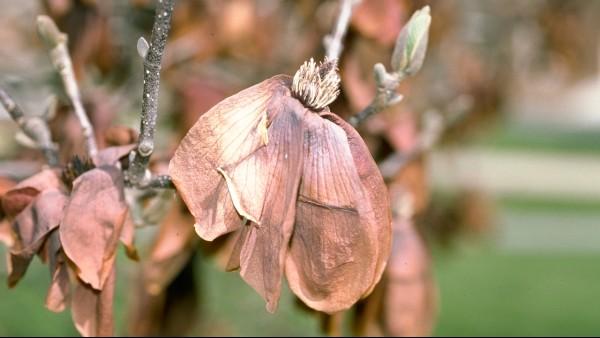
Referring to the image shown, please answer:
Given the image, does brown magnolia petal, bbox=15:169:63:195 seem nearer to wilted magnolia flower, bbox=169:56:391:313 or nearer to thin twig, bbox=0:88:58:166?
thin twig, bbox=0:88:58:166

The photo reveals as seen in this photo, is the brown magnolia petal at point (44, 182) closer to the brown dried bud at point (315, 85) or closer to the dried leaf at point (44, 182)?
the dried leaf at point (44, 182)

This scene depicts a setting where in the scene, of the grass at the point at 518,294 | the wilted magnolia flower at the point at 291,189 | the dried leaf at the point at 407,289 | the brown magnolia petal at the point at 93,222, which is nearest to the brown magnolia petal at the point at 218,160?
the wilted magnolia flower at the point at 291,189

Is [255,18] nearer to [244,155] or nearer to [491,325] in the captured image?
[244,155]

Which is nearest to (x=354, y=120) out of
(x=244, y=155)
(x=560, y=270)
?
(x=244, y=155)

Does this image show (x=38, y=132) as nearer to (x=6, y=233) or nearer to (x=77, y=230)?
(x=6, y=233)

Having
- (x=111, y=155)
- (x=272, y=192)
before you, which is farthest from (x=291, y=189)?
(x=111, y=155)

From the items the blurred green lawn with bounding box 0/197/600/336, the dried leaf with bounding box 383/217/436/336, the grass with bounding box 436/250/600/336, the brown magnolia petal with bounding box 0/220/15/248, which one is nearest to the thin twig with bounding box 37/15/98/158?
the brown magnolia petal with bounding box 0/220/15/248

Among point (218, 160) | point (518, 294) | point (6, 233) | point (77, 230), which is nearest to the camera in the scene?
point (218, 160)
